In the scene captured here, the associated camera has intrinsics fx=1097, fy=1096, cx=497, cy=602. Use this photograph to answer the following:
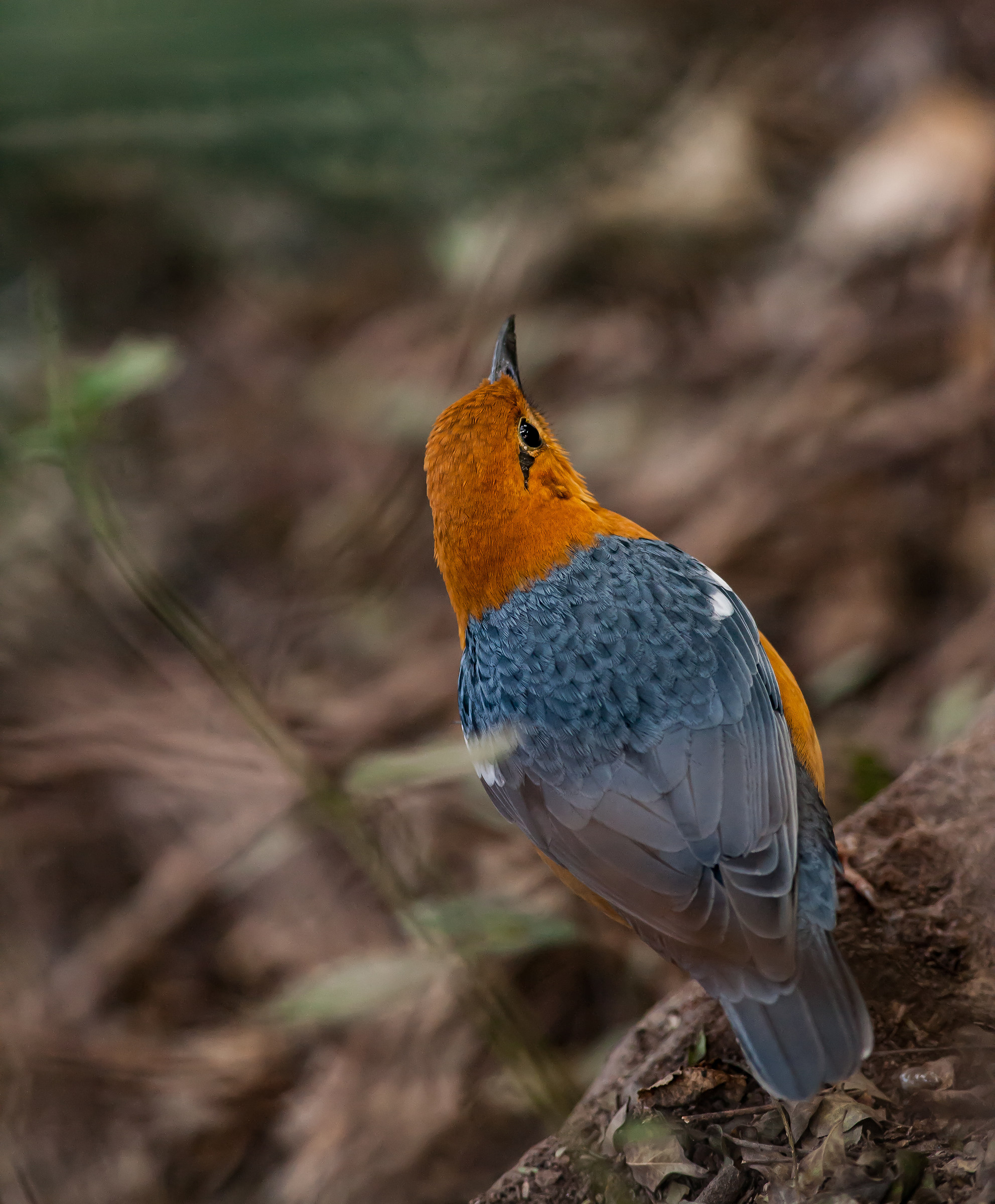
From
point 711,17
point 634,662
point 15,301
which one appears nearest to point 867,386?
→ point 711,17

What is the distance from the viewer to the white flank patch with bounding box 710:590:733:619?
134 inches

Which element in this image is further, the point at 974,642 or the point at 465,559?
the point at 974,642

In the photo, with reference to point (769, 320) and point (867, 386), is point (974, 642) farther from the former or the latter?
point (769, 320)

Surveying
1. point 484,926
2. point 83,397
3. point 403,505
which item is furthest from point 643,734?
point 403,505

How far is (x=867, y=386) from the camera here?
20.0 ft

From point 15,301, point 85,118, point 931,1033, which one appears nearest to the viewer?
point 85,118

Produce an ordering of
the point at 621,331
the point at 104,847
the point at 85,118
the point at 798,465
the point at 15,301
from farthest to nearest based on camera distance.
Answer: the point at 621,331, the point at 15,301, the point at 798,465, the point at 104,847, the point at 85,118

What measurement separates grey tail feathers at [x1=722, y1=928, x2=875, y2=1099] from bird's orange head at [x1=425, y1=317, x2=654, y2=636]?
4.85 feet

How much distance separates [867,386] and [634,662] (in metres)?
3.60

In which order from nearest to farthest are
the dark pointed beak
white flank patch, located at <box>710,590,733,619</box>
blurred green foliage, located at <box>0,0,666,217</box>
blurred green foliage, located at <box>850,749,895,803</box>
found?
blurred green foliage, located at <box>0,0,666,217</box>
white flank patch, located at <box>710,590,733,619</box>
the dark pointed beak
blurred green foliage, located at <box>850,749,895,803</box>

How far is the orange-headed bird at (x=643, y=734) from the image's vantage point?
8.64 ft

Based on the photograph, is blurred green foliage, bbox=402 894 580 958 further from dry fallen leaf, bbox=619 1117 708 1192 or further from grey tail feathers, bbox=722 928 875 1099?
dry fallen leaf, bbox=619 1117 708 1192

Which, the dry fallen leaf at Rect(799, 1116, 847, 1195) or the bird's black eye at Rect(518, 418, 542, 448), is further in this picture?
the bird's black eye at Rect(518, 418, 542, 448)

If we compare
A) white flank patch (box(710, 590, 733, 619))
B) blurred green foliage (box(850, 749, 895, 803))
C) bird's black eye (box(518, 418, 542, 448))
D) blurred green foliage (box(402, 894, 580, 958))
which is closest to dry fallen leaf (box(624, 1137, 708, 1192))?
blurred green foliage (box(402, 894, 580, 958))
